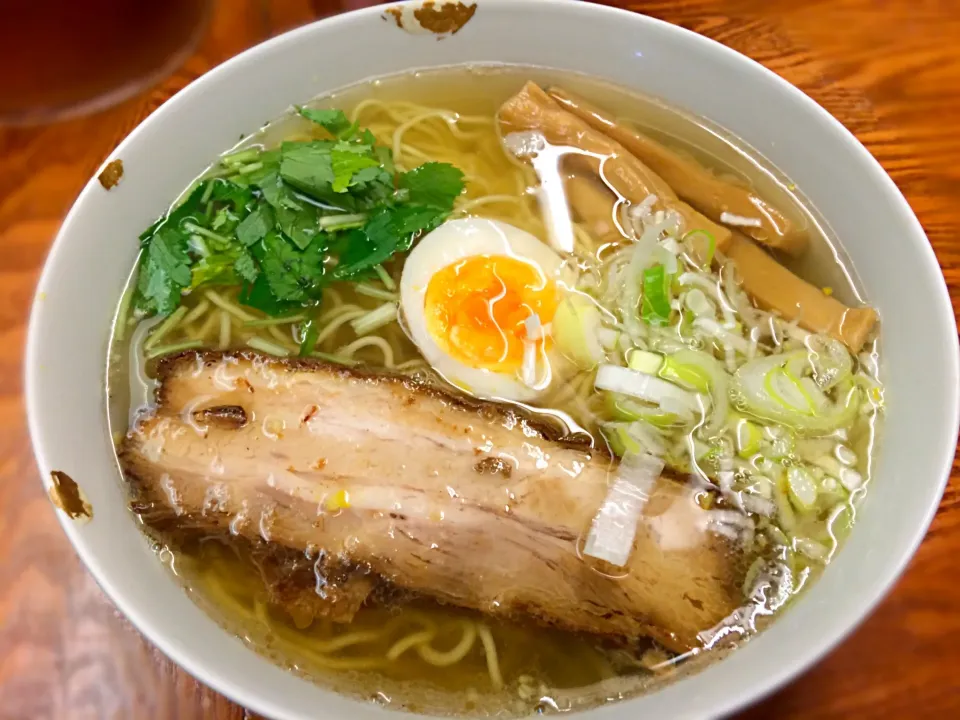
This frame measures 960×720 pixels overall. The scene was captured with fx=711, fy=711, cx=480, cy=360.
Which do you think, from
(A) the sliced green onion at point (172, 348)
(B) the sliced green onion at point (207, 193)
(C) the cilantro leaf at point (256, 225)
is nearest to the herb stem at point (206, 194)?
(B) the sliced green onion at point (207, 193)

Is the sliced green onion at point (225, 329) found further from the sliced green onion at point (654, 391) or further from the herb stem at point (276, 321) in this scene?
the sliced green onion at point (654, 391)

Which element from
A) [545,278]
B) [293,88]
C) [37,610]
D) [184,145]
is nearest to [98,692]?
[37,610]

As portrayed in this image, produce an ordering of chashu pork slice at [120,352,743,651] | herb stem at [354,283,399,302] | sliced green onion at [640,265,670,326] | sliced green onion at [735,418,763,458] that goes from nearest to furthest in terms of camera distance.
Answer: chashu pork slice at [120,352,743,651], sliced green onion at [735,418,763,458], sliced green onion at [640,265,670,326], herb stem at [354,283,399,302]

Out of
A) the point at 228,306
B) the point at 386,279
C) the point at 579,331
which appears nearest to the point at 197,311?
the point at 228,306

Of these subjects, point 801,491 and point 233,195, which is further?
point 233,195

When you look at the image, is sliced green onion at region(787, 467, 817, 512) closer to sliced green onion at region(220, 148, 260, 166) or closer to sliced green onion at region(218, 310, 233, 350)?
sliced green onion at region(218, 310, 233, 350)

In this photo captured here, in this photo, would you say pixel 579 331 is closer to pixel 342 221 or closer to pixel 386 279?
pixel 386 279

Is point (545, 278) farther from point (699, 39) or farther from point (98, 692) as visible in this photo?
point (98, 692)

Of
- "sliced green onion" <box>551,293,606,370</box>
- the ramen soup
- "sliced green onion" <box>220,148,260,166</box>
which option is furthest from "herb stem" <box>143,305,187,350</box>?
"sliced green onion" <box>551,293,606,370</box>
